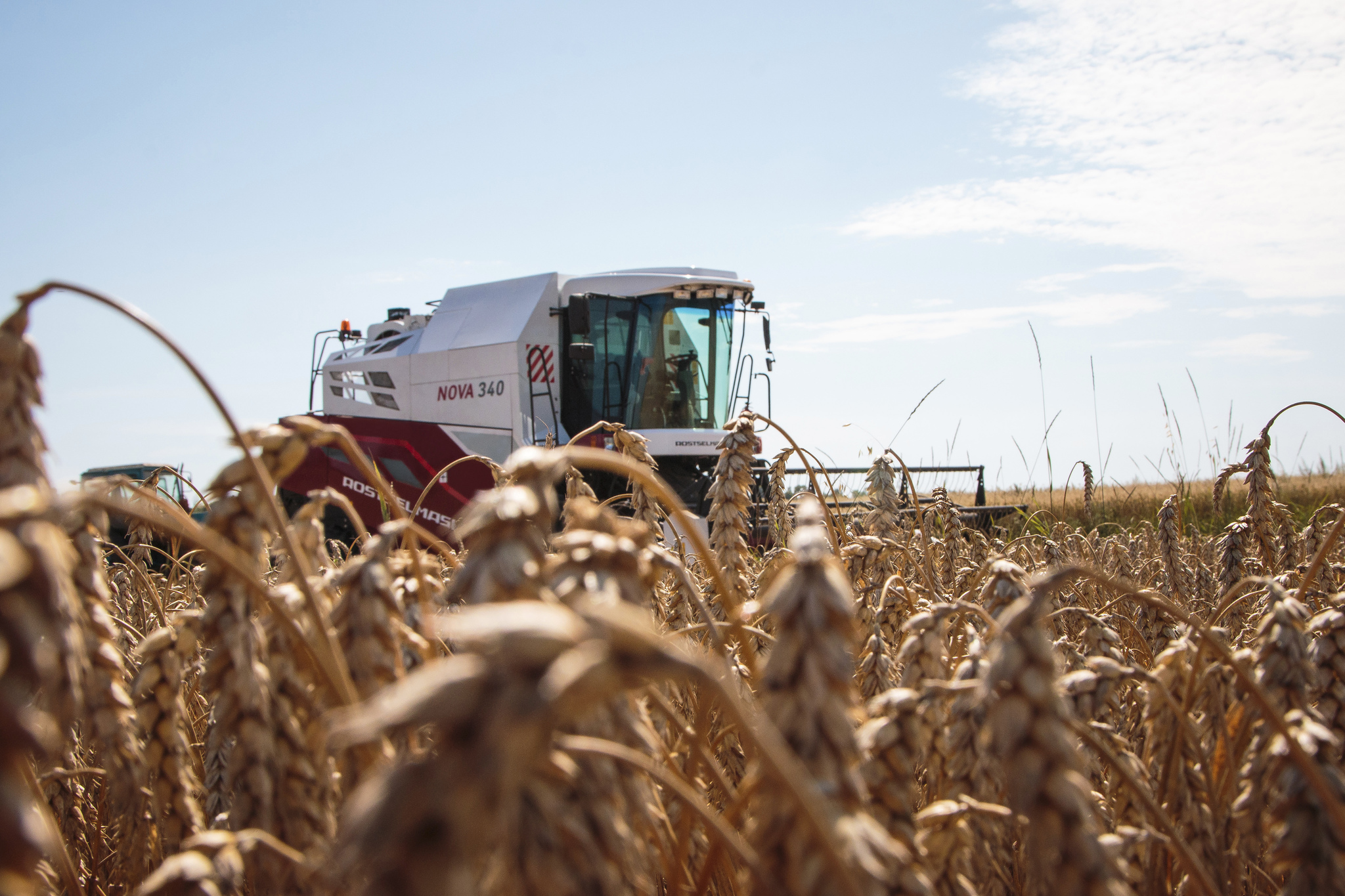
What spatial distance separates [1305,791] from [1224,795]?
0.41 meters

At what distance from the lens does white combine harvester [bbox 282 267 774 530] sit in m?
10.3

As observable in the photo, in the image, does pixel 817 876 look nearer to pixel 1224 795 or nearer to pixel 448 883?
pixel 448 883

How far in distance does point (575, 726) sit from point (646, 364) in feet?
32.4

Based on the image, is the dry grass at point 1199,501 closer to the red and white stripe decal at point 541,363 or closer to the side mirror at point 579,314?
the side mirror at point 579,314

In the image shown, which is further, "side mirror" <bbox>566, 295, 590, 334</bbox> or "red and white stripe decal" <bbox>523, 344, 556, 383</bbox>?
"red and white stripe decal" <bbox>523, 344, 556, 383</bbox>

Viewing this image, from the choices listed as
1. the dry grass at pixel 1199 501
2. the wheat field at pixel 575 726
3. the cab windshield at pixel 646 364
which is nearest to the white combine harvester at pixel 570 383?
the cab windshield at pixel 646 364

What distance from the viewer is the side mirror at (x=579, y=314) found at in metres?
9.16

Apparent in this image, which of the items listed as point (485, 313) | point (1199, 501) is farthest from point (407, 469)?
point (1199, 501)

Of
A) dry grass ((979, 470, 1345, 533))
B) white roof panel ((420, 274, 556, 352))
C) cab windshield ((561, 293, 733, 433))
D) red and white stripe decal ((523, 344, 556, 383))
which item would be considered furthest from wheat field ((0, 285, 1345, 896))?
white roof panel ((420, 274, 556, 352))

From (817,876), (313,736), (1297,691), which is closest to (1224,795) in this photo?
(1297,691)

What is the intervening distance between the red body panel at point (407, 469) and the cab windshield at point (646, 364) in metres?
1.54

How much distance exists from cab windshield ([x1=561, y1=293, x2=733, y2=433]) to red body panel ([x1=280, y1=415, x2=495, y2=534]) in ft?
5.06

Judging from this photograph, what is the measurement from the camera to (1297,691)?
3.27ft

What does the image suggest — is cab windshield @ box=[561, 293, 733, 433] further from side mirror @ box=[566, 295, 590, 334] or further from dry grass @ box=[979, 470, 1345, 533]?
dry grass @ box=[979, 470, 1345, 533]
